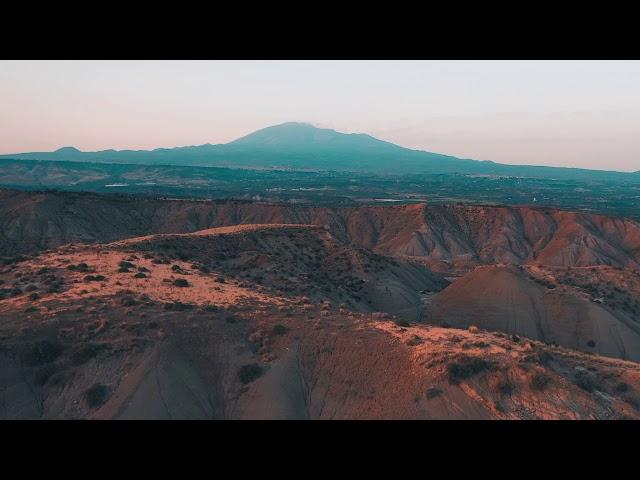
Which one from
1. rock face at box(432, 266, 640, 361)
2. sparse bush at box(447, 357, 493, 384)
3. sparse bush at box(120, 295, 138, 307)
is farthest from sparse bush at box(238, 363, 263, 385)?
rock face at box(432, 266, 640, 361)

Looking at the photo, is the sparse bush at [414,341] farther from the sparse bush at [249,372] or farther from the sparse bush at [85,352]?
the sparse bush at [85,352]

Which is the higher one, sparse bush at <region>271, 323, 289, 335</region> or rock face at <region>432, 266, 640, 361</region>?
sparse bush at <region>271, 323, 289, 335</region>

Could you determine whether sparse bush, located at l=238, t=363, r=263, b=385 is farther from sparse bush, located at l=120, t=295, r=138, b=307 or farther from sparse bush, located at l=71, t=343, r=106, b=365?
sparse bush, located at l=120, t=295, r=138, b=307

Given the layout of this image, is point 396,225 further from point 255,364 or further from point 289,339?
point 255,364

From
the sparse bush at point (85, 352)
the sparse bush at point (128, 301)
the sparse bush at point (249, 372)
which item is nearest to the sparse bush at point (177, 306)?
the sparse bush at point (128, 301)
